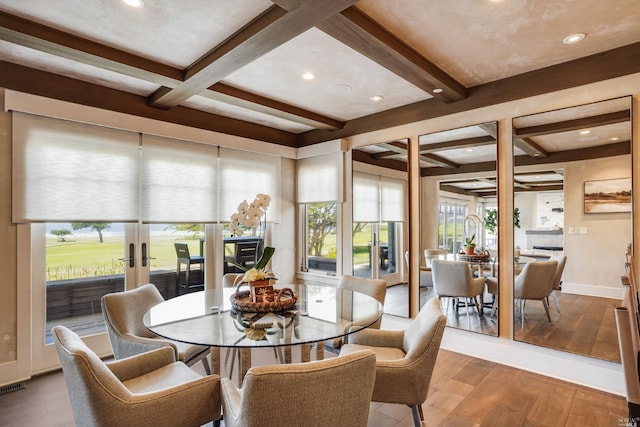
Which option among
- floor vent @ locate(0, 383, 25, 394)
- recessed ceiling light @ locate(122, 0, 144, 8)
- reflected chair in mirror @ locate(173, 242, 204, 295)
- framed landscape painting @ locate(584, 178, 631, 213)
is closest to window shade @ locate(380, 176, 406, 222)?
framed landscape painting @ locate(584, 178, 631, 213)

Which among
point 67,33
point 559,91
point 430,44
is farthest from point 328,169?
point 67,33

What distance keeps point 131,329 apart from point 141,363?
1.81 feet

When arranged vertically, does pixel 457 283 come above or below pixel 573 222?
below

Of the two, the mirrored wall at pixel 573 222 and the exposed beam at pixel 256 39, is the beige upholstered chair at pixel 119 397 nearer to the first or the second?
the exposed beam at pixel 256 39

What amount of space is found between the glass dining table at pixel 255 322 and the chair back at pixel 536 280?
4.89 ft

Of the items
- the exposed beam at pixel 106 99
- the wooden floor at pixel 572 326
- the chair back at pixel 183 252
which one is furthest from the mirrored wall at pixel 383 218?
the chair back at pixel 183 252

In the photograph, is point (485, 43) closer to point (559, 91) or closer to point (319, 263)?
point (559, 91)

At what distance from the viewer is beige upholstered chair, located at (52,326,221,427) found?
1.31 meters

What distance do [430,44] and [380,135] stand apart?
62.9 inches

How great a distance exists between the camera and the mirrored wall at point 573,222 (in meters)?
2.60

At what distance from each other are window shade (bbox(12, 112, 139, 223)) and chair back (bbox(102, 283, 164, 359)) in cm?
117

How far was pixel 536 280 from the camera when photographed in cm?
301

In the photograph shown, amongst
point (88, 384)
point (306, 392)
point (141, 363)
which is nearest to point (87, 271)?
Answer: point (141, 363)

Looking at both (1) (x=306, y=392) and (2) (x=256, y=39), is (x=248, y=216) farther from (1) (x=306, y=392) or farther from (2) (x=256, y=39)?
(1) (x=306, y=392)
